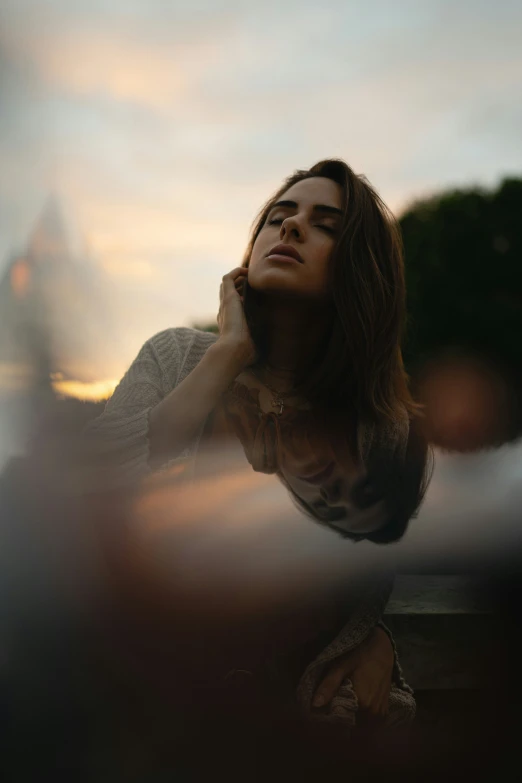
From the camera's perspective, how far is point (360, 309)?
1361 millimetres

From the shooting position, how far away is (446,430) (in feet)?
5.38

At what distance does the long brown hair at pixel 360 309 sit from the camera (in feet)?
4.39

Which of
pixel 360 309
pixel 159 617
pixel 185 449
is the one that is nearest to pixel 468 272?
pixel 360 309

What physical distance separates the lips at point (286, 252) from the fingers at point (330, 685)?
72 cm

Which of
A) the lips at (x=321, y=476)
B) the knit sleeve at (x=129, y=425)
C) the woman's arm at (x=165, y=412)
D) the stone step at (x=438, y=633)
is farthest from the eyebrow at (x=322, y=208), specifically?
the stone step at (x=438, y=633)

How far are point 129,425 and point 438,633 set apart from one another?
707 millimetres

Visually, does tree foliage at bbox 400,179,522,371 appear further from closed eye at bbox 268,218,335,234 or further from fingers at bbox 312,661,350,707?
fingers at bbox 312,661,350,707

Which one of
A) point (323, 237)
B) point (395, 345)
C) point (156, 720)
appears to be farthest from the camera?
point (395, 345)

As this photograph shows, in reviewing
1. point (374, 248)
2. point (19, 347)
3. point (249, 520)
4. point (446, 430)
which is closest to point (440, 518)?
point (446, 430)

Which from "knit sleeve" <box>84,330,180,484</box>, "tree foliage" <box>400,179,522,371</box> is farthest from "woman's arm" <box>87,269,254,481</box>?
"tree foliage" <box>400,179,522,371</box>

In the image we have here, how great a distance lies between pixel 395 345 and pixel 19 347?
72cm

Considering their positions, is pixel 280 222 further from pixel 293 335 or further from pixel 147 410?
pixel 147 410

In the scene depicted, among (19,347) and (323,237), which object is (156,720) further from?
(323,237)

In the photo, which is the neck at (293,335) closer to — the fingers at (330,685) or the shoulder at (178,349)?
the shoulder at (178,349)
